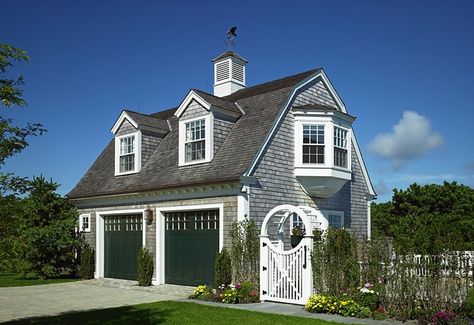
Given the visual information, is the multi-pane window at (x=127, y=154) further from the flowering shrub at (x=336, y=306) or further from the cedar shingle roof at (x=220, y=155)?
the flowering shrub at (x=336, y=306)

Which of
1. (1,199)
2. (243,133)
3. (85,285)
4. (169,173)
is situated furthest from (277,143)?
(1,199)

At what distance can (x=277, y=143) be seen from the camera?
1692 centimetres

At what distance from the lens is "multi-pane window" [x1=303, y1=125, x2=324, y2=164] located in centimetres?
1752

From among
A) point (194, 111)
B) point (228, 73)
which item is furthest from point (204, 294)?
point (228, 73)

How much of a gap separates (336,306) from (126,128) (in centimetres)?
1226

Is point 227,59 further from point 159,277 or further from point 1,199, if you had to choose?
point 1,199

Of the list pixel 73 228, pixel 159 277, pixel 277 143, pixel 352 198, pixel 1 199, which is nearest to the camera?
pixel 1 199

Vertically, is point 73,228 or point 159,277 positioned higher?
point 73,228

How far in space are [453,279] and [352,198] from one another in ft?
32.5

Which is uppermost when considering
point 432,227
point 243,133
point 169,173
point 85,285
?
point 243,133

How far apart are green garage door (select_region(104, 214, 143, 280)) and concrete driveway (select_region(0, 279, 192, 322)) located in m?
0.77

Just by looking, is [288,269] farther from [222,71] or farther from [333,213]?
[222,71]

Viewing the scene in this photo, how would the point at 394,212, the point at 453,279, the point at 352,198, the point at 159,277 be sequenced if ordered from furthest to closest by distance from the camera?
the point at 394,212 → the point at 352,198 → the point at 159,277 → the point at 453,279

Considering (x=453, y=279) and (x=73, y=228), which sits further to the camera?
(x=73, y=228)
